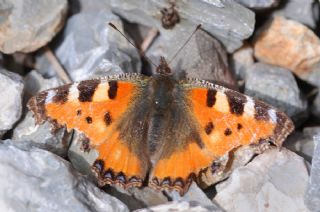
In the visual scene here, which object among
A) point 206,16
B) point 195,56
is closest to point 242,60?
point 195,56

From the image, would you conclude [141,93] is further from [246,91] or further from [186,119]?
[246,91]

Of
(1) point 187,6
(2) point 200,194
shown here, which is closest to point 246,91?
(1) point 187,6

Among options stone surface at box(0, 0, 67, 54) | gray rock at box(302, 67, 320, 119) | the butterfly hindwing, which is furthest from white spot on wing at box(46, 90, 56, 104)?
gray rock at box(302, 67, 320, 119)

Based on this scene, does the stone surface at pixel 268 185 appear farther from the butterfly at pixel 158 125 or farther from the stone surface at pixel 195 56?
the stone surface at pixel 195 56

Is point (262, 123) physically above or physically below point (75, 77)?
above

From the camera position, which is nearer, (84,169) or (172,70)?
(84,169)

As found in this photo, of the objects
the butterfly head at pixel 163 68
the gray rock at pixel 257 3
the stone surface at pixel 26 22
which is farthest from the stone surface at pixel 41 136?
the gray rock at pixel 257 3

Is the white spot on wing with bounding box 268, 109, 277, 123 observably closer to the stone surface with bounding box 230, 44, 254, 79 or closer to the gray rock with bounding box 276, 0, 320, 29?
the stone surface with bounding box 230, 44, 254, 79
